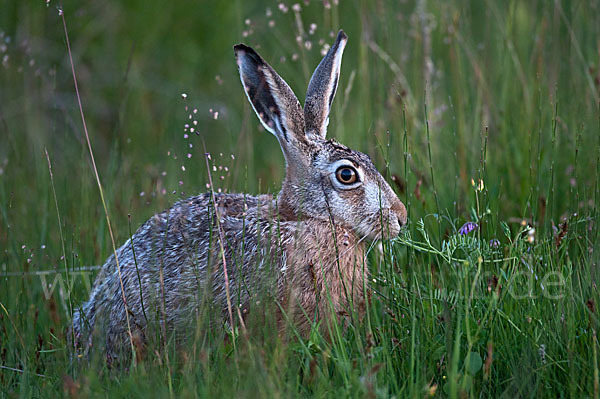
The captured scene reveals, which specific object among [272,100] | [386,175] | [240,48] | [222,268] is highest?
[240,48]

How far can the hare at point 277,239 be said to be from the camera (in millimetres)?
3859

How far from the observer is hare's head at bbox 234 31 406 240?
4.00m

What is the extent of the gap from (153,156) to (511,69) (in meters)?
2.86

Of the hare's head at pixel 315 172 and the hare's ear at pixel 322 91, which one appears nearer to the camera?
the hare's head at pixel 315 172

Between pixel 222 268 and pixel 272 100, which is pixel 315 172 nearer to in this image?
pixel 272 100

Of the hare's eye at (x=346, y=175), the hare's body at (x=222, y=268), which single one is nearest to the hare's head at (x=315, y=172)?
the hare's eye at (x=346, y=175)

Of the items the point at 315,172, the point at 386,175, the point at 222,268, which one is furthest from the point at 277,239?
the point at 386,175

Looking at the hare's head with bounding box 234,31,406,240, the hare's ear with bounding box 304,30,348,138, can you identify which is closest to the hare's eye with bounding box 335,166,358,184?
the hare's head with bounding box 234,31,406,240

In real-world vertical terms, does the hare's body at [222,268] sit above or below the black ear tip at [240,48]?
below

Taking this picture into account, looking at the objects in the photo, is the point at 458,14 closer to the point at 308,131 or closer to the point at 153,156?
the point at 308,131

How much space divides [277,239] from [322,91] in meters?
0.97

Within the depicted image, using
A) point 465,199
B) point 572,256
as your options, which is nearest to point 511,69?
point 465,199

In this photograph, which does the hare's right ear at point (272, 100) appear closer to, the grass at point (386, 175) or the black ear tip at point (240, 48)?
the black ear tip at point (240, 48)

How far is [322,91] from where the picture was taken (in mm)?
4395
